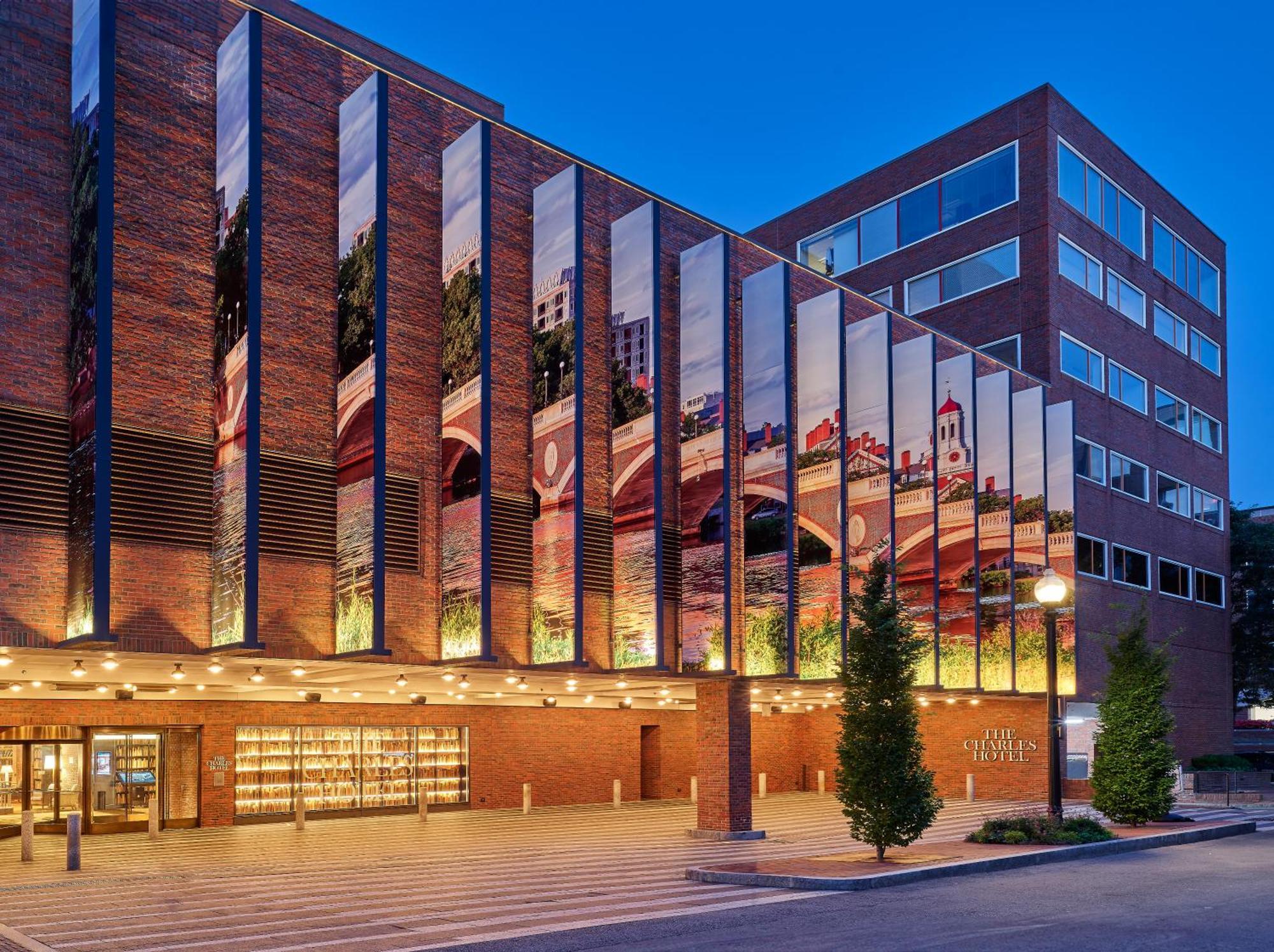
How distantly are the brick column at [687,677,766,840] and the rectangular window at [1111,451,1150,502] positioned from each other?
2249 centimetres

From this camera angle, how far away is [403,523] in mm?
22781

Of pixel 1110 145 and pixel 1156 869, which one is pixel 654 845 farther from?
pixel 1110 145

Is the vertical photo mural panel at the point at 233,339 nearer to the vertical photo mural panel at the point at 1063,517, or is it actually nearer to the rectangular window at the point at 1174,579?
the vertical photo mural panel at the point at 1063,517

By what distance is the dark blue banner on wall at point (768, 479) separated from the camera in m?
27.6

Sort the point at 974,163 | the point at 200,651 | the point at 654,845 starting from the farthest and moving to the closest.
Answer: the point at 974,163
the point at 654,845
the point at 200,651

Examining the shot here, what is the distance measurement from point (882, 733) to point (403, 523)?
29.3ft

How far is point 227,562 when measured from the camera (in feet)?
63.9

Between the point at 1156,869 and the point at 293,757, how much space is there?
20.7 meters

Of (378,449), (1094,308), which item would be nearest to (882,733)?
(378,449)

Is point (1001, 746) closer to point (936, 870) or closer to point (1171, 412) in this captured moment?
point (1171, 412)

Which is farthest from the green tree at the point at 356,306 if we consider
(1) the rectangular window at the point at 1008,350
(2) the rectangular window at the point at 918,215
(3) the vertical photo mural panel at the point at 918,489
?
(2) the rectangular window at the point at 918,215

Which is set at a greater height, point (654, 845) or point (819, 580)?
point (819, 580)

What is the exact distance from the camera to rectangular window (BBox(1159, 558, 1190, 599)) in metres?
47.7

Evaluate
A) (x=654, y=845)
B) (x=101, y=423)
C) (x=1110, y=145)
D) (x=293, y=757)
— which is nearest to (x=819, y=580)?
(x=654, y=845)
